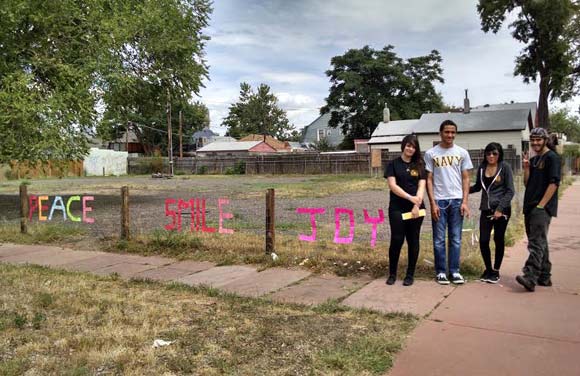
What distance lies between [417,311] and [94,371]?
291cm

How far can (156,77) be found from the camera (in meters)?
17.5

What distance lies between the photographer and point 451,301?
5.23m

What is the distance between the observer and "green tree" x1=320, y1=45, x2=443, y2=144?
2290 inches

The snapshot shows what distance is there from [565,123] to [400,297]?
8635 cm

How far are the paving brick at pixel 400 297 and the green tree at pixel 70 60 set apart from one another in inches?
392

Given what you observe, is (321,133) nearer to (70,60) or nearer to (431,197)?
(70,60)

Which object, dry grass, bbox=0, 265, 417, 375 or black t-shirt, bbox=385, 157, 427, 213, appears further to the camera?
black t-shirt, bbox=385, 157, 427, 213

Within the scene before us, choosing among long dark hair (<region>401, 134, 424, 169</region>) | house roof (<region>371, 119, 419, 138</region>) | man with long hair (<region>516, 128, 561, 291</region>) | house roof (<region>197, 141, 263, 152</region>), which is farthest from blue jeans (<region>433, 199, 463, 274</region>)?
house roof (<region>197, 141, 263, 152</region>)

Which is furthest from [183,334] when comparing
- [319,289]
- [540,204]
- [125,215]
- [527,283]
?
[125,215]

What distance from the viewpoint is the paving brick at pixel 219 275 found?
21.0ft

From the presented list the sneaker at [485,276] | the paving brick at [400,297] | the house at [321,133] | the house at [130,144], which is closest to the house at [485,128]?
the sneaker at [485,276]

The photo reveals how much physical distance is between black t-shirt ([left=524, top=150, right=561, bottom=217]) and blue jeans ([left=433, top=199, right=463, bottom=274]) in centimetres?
74

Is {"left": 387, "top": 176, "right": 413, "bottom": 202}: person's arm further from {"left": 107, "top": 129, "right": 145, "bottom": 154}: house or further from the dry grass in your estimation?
{"left": 107, "top": 129, "right": 145, "bottom": 154}: house

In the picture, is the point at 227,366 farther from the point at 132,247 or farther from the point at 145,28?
the point at 145,28
